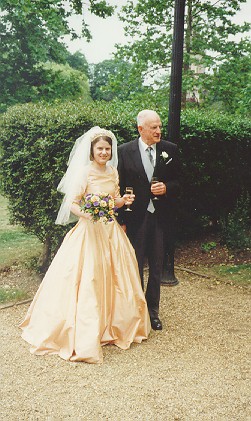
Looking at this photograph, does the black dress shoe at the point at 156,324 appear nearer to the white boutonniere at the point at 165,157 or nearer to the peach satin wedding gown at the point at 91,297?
the peach satin wedding gown at the point at 91,297

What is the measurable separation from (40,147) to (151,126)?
193cm

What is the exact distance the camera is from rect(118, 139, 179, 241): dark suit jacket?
5.01 metres

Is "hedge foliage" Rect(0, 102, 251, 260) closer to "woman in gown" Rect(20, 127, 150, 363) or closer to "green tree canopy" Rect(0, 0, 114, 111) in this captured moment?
"woman in gown" Rect(20, 127, 150, 363)

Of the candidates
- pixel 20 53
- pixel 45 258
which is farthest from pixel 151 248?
pixel 20 53

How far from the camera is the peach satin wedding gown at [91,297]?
4.52m

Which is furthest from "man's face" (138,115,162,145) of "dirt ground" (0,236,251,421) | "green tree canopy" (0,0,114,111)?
"green tree canopy" (0,0,114,111)

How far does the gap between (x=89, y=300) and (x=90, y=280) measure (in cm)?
→ 19

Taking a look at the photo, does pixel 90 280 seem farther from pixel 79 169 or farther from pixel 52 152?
pixel 52 152

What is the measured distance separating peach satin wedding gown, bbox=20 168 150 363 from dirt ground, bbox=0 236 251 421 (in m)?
0.17

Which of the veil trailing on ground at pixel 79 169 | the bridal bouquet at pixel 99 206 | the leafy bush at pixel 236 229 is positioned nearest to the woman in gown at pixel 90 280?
the veil trailing on ground at pixel 79 169

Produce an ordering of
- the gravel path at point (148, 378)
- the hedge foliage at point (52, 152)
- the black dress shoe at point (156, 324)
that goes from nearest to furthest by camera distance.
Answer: the gravel path at point (148, 378) → the black dress shoe at point (156, 324) → the hedge foliage at point (52, 152)

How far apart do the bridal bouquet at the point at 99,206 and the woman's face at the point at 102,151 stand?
0.38 metres

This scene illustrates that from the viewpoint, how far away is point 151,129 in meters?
4.83

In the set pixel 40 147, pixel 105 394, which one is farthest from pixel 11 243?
pixel 105 394
